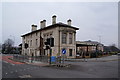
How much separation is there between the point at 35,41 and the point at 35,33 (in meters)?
2.80

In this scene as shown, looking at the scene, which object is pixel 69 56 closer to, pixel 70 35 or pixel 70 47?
pixel 70 47

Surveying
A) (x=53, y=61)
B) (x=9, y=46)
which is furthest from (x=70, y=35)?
(x=9, y=46)

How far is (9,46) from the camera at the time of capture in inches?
4144

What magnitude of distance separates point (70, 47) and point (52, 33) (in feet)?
20.3

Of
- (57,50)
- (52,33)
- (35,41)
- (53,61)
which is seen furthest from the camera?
(35,41)

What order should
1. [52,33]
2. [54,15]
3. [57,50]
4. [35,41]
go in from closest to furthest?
[57,50] < [52,33] < [54,15] < [35,41]

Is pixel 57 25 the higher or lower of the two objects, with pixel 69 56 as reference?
higher

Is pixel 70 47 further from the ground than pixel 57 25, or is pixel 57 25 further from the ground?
pixel 57 25

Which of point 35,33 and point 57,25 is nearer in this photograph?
point 57,25

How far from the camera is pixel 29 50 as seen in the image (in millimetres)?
57656

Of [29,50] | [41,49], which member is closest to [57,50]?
[41,49]

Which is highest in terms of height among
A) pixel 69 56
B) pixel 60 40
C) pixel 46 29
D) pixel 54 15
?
pixel 54 15

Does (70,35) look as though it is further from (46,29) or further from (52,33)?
(46,29)

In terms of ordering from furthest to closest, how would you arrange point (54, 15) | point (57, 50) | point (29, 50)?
1. point (29, 50)
2. point (54, 15)
3. point (57, 50)
